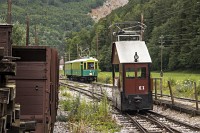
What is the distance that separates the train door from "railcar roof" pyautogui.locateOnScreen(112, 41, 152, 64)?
29cm

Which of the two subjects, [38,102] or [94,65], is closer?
[38,102]

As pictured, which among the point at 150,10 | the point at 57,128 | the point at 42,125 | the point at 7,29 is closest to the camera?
the point at 7,29

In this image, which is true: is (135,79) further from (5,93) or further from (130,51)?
(5,93)

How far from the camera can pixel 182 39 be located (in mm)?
84500

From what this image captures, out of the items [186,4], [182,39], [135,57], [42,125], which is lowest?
[42,125]

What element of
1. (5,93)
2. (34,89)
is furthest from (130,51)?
(5,93)

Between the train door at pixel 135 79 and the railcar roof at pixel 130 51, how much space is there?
289 millimetres

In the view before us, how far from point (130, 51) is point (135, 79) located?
1.40 m

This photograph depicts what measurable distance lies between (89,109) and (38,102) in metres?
8.93

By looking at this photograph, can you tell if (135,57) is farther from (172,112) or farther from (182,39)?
(182,39)

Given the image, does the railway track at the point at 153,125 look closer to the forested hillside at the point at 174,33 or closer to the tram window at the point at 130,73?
the tram window at the point at 130,73

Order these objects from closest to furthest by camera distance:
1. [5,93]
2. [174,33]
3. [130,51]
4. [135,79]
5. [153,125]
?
[5,93] → [153,125] → [135,79] → [130,51] → [174,33]

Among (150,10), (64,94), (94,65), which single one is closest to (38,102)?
(64,94)

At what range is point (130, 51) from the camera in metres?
17.6
